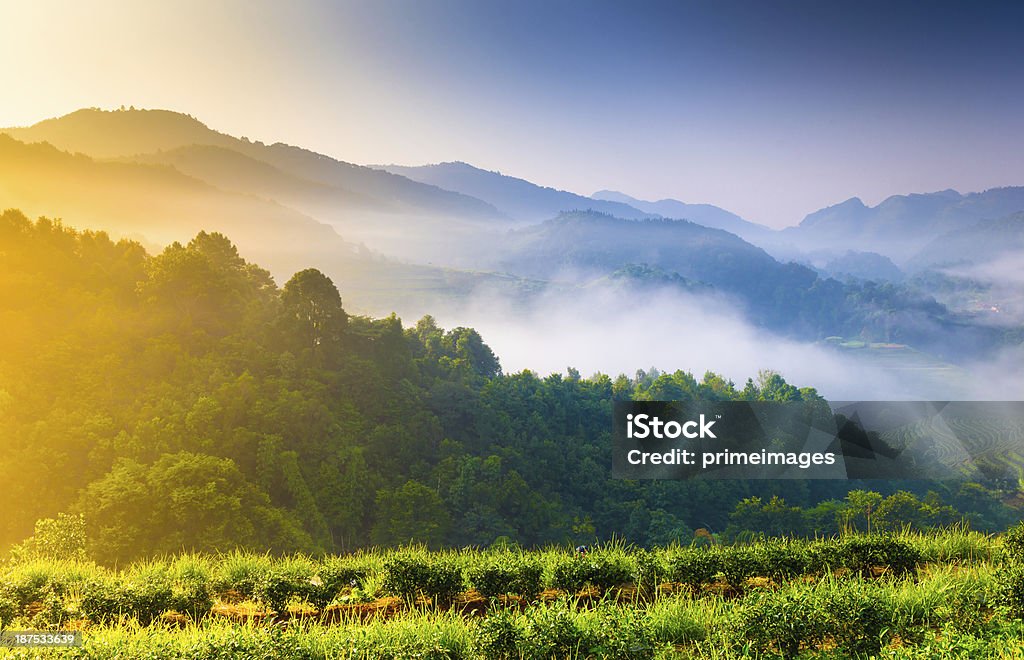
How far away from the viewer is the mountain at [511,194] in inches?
4564

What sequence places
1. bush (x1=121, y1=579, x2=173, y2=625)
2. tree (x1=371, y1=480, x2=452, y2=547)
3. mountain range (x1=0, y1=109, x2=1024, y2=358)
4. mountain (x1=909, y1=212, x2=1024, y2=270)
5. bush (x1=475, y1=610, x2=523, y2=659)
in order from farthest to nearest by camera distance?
mountain (x1=909, y1=212, x2=1024, y2=270) → mountain range (x1=0, y1=109, x2=1024, y2=358) → tree (x1=371, y1=480, x2=452, y2=547) → bush (x1=121, y1=579, x2=173, y2=625) → bush (x1=475, y1=610, x2=523, y2=659)

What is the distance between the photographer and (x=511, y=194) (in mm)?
134250

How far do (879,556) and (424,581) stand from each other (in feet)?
13.8

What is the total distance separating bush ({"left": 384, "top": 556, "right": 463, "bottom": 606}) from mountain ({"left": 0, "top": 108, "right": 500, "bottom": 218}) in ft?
127

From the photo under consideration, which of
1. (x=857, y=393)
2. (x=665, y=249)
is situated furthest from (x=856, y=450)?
(x=665, y=249)

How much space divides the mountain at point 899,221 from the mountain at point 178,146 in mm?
90790

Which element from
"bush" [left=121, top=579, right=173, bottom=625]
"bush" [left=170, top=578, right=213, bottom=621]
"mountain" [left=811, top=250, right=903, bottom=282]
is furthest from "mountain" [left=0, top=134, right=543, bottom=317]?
"mountain" [left=811, top=250, right=903, bottom=282]

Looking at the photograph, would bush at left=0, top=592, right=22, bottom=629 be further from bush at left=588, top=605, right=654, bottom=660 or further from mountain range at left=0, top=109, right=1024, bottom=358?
mountain range at left=0, top=109, right=1024, bottom=358

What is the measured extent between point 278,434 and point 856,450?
134ft

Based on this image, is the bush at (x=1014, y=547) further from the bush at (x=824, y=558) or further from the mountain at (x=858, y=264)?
the mountain at (x=858, y=264)

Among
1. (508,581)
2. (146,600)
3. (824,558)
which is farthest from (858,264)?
(146,600)

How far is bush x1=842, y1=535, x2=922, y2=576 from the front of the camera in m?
5.92

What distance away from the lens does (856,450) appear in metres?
46.2

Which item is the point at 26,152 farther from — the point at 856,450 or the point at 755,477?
the point at 856,450
